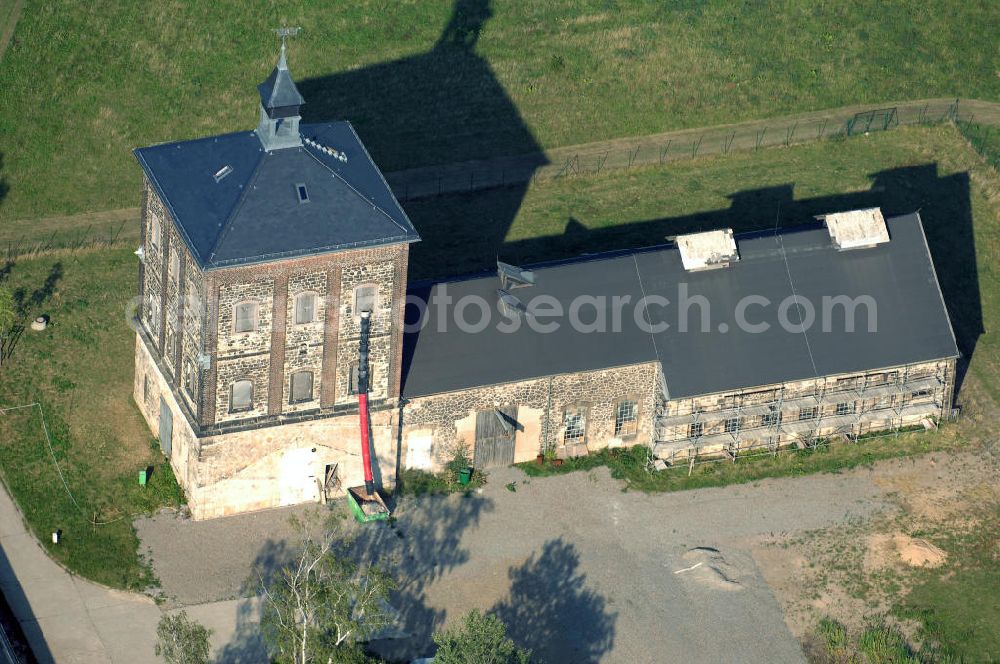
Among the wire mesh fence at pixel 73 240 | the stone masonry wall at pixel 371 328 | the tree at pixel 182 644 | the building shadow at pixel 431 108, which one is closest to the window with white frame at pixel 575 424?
the stone masonry wall at pixel 371 328

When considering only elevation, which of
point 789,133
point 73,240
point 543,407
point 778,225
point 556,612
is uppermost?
point 789,133

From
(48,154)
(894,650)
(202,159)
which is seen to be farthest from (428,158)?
(894,650)

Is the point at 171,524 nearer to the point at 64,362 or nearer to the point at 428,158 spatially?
the point at 64,362

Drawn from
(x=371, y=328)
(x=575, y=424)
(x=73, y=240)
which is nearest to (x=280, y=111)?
(x=371, y=328)

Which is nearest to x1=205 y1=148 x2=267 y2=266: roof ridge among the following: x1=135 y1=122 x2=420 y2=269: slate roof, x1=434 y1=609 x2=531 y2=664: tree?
x1=135 y1=122 x2=420 y2=269: slate roof

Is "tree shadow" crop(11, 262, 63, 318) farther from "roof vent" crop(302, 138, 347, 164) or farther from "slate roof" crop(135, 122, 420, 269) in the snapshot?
"roof vent" crop(302, 138, 347, 164)

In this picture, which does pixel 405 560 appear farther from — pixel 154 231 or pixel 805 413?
→ pixel 805 413

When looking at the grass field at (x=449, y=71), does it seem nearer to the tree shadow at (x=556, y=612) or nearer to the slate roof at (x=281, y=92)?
the slate roof at (x=281, y=92)
